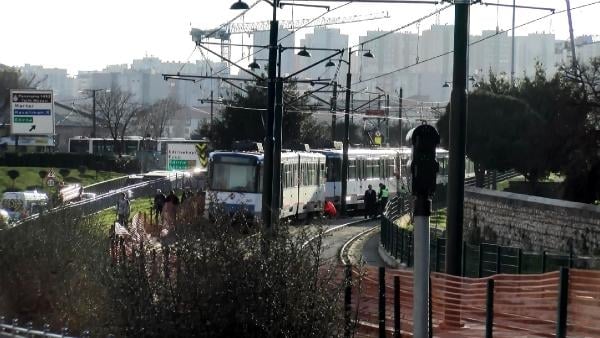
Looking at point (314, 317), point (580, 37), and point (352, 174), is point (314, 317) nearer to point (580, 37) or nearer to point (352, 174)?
point (352, 174)

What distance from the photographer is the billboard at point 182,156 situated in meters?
64.8

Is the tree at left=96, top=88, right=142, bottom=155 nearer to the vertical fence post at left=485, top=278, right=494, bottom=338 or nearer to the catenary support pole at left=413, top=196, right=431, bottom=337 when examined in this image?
the vertical fence post at left=485, top=278, right=494, bottom=338

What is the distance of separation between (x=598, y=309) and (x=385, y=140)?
2949 inches

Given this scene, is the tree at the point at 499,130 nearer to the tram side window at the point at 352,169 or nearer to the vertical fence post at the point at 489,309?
the tram side window at the point at 352,169

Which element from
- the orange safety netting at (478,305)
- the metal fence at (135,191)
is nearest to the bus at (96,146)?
the metal fence at (135,191)

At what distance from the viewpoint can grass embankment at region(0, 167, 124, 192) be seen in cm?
5733

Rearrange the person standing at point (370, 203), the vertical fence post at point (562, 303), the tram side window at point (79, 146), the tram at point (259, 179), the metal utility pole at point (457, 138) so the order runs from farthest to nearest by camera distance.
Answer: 1. the tram side window at point (79, 146)
2. the person standing at point (370, 203)
3. the tram at point (259, 179)
4. the metal utility pole at point (457, 138)
5. the vertical fence post at point (562, 303)

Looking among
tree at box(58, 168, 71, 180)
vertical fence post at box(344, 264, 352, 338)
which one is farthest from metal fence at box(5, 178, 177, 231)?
vertical fence post at box(344, 264, 352, 338)

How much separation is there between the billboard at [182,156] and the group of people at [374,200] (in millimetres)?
16926

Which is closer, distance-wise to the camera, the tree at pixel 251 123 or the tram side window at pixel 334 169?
the tram side window at pixel 334 169

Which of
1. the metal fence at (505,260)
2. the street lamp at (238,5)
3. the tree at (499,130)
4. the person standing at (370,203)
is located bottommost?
the person standing at (370,203)

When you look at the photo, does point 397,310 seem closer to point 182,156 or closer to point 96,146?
point 182,156

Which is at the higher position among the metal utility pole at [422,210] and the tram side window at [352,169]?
the metal utility pole at [422,210]

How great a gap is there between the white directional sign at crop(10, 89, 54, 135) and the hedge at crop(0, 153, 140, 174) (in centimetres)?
4231
